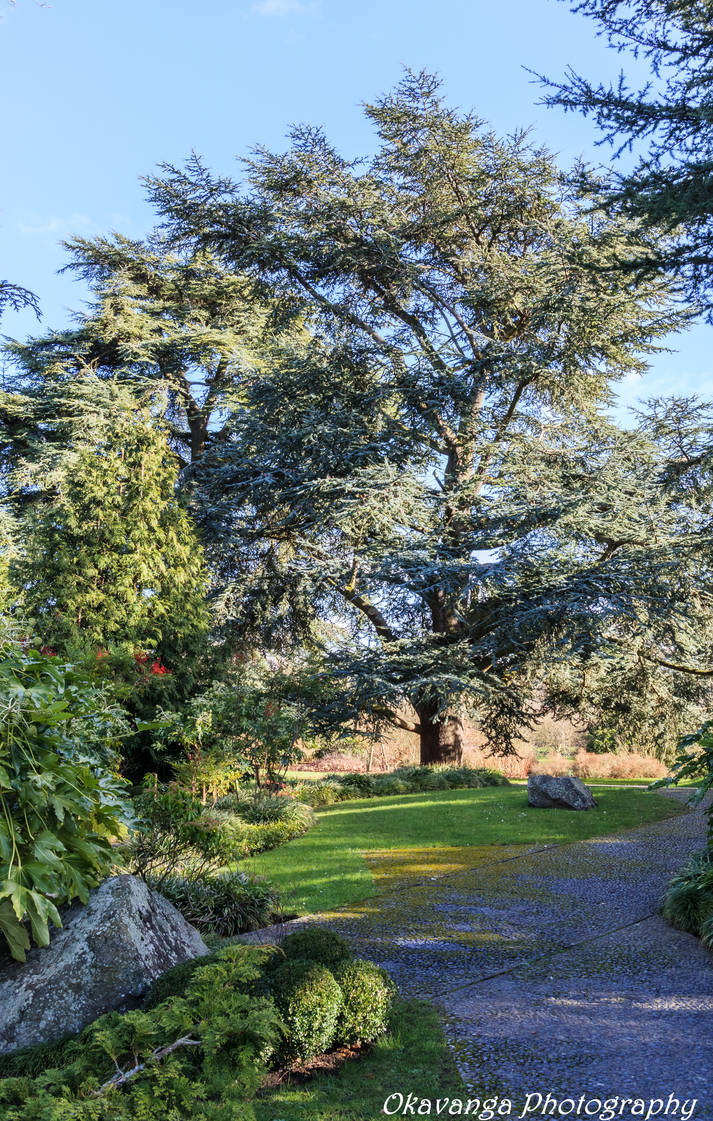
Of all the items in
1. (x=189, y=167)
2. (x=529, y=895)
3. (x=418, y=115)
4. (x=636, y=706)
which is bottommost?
(x=529, y=895)

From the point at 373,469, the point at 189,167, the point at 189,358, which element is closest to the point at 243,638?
the point at 373,469

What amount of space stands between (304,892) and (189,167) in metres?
13.5

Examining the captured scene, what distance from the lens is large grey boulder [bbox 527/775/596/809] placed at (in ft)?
35.7

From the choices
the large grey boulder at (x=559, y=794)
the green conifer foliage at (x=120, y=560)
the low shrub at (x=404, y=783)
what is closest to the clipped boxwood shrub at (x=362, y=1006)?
the green conifer foliage at (x=120, y=560)

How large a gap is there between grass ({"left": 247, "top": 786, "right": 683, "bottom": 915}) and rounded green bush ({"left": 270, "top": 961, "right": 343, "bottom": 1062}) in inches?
91.4

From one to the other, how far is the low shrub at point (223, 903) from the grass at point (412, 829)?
29cm

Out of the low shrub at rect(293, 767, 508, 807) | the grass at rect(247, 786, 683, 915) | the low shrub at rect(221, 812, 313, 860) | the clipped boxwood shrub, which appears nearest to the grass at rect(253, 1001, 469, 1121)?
the clipped boxwood shrub

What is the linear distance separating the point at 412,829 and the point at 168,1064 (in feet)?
24.5

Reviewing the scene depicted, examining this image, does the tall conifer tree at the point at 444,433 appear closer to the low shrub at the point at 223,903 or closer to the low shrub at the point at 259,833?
the low shrub at the point at 259,833

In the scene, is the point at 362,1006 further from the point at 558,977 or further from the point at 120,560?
the point at 120,560

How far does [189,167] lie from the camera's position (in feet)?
47.0

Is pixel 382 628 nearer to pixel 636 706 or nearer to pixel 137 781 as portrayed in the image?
pixel 636 706

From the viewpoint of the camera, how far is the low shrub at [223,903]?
525 centimetres

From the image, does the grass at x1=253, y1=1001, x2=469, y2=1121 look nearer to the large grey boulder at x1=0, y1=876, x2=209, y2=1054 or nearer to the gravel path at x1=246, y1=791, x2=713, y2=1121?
the gravel path at x1=246, y1=791, x2=713, y2=1121
